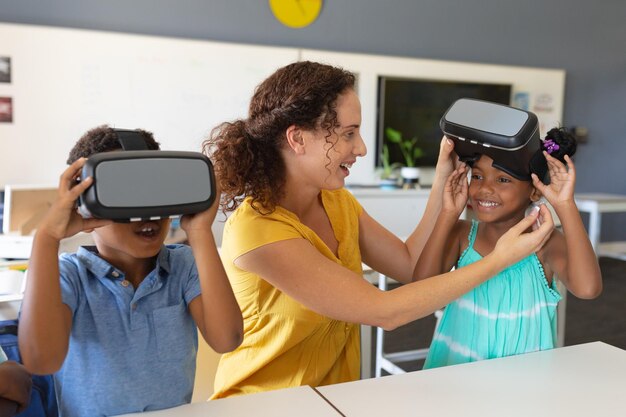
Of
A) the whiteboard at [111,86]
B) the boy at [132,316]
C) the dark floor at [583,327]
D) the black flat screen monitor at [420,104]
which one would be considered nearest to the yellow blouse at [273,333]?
the boy at [132,316]

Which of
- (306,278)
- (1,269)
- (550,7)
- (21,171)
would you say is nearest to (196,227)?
(306,278)

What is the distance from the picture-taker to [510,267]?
54.6 inches

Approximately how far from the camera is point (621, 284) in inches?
191

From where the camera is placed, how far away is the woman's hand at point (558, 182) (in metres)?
1.26

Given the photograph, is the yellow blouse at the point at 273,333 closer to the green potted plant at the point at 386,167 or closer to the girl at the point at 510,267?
the girl at the point at 510,267

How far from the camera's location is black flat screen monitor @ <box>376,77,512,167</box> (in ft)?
16.5

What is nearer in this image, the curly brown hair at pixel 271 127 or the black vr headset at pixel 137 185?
the black vr headset at pixel 137 185

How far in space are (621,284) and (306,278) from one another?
15.0 feet

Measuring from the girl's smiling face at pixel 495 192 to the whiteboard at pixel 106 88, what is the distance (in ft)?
10.8

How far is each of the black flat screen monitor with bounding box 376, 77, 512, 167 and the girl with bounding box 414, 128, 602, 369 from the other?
144 inches

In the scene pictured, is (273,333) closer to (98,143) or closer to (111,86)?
(98,143)

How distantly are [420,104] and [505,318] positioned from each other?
13.3 ft

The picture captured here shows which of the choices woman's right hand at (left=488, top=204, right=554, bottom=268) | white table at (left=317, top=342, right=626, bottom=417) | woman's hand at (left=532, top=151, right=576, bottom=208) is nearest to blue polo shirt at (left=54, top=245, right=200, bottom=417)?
white table at (left=317, top=342, right=626, bottom=417)

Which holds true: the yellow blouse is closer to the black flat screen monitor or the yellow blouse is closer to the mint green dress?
the mint green dress
